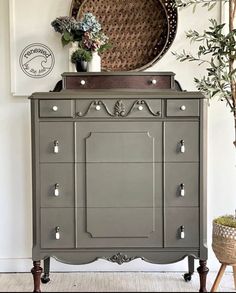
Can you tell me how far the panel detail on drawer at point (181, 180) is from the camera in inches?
99.6

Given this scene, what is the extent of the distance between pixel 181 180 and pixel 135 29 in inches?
44.1

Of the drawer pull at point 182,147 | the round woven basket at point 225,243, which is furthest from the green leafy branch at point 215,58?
the round woven basket at point 225,243

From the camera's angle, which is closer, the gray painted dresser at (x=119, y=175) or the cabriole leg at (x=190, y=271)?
the gray painted dresser at (x=119, y=175)

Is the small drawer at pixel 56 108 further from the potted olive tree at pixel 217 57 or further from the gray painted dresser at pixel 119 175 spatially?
the potted olive tree at pixel 217 57

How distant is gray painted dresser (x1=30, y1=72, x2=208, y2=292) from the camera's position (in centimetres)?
251

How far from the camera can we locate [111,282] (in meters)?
2.96

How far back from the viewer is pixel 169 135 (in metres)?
2.52

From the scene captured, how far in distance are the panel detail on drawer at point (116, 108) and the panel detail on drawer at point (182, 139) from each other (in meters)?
0.12

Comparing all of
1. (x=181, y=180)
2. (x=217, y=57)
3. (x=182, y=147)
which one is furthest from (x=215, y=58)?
(x=181, y=180)

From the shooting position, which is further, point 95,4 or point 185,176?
point 95,4

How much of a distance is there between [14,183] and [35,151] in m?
0.69

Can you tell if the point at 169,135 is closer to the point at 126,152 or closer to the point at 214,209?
the point at 126,152

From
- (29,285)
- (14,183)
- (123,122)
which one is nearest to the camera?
(123,122)

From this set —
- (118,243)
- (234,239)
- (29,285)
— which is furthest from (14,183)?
(234,239)
